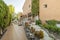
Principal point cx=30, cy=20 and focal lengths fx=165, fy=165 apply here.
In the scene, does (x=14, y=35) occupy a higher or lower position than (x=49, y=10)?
lower

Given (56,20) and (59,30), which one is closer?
(59,30)

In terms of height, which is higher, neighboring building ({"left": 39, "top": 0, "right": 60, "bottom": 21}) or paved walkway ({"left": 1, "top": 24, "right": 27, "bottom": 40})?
neighboring building ({"left": 39, "top": 0, "right": 60, "bottom": 21})

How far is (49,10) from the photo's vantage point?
63.2 ft

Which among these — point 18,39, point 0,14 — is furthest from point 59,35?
point 0,14

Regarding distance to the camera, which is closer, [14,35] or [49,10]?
[14,35]

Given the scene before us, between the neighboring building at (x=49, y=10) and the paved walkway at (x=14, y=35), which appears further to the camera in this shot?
the neighboring building at (x=49, y=10)

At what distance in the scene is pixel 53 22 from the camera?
1755 cm

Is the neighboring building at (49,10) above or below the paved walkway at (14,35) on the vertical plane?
above

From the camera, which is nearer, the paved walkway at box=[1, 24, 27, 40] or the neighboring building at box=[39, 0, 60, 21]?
the paved walkway at box=[1, 24, 27, 40]

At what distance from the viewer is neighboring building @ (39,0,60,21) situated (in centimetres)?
1838

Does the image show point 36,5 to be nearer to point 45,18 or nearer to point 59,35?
point 45,18

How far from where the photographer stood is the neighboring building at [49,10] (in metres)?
18.4

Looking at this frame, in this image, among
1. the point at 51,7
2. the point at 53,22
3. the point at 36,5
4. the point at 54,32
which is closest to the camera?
the point at 54,32

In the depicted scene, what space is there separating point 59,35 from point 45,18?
777 cm
